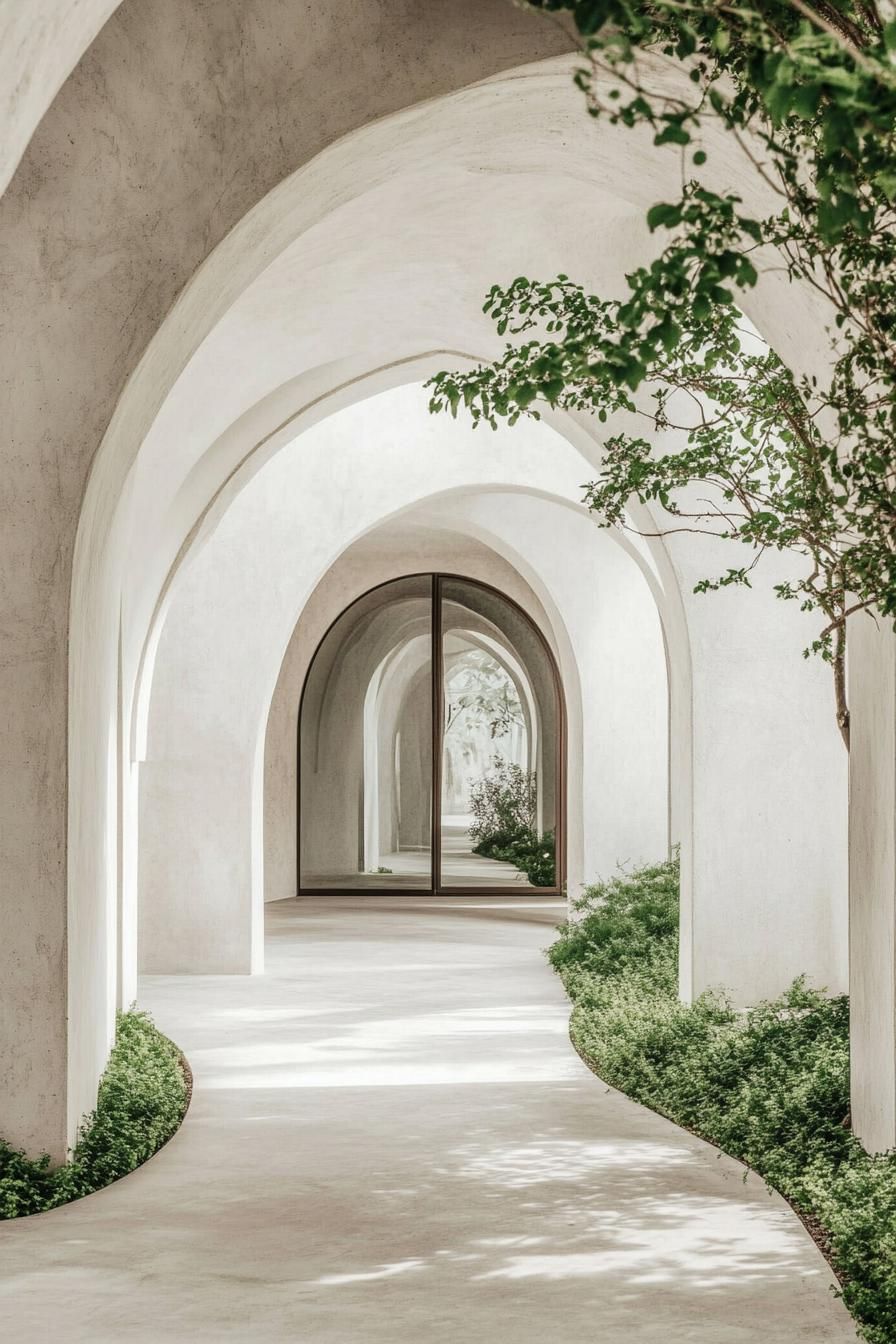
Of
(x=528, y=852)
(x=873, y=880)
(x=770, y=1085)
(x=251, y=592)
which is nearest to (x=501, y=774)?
(x=528, y=852)

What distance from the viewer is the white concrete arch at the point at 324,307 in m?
6.04

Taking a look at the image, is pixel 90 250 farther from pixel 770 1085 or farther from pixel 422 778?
pixel 422 778

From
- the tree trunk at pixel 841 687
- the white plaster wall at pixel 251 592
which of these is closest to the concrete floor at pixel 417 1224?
the tree trunk at pixel 841 687

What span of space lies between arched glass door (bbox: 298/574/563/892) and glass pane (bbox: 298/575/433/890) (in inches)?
0.8

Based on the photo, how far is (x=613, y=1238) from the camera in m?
5.39

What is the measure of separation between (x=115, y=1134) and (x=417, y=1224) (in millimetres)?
1661

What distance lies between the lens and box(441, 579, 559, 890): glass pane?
21.4 meters

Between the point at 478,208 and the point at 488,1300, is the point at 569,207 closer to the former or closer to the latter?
the point at 478,208

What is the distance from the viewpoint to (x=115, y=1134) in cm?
652

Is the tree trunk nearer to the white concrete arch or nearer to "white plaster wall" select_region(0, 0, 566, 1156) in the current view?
the white concrete arch

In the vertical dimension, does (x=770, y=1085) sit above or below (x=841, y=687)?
below

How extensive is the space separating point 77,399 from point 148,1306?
348 centimetres

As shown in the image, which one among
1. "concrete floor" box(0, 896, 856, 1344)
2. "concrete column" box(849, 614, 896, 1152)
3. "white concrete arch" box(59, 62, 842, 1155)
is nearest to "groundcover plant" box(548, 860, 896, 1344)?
"concrete floor" box(0, 896, 856, 1344)

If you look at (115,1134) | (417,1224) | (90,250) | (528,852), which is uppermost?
(90,250)
